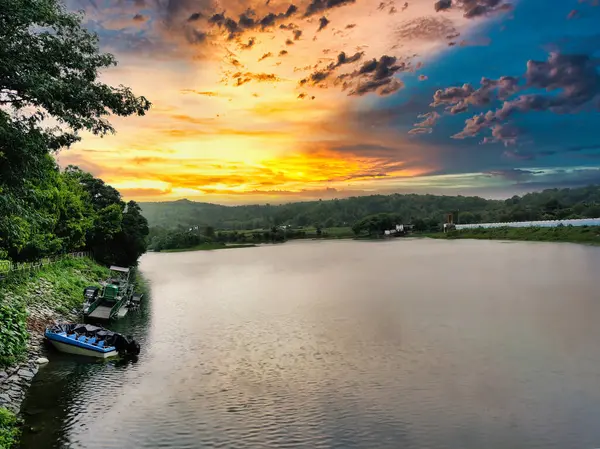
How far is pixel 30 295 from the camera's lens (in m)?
45.8

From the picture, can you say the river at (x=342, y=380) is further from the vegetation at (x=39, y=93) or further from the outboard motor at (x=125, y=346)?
the vegetation at (x=39, y=93)

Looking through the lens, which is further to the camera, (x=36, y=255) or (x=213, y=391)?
(x=36, y=255)

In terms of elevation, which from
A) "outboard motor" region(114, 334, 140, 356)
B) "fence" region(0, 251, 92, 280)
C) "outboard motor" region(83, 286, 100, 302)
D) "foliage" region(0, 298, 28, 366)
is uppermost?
"fence" region(0, 251, 92, 280)

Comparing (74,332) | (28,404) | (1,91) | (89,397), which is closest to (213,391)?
(89,397)

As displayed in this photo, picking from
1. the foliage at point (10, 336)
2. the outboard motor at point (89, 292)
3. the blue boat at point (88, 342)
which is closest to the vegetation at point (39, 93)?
the foliage at point (10, 336)

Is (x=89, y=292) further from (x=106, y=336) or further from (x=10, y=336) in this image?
(x=10, y=336)

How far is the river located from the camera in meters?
23.7

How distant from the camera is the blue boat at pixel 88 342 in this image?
118 feet

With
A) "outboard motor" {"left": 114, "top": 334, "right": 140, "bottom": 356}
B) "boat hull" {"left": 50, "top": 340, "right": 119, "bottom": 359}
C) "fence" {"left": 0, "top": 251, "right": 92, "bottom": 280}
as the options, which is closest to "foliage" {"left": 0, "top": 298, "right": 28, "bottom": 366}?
"boat hull" {"left": 50, "top": 340, "right": 119, "bottom": 359}

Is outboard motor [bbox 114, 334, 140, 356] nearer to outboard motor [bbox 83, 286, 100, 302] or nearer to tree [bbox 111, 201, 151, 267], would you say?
outboard motor [bbox 83, 286, 100, 302]

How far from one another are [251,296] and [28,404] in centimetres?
4558

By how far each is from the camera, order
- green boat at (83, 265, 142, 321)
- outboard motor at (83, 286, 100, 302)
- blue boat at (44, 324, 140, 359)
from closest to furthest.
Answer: blue boat at (44, 324, 140, 359)
green boat at (83, 265, 142, 321)
outboard motor at (83, 286, 100, 302)

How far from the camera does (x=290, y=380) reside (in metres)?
31.9

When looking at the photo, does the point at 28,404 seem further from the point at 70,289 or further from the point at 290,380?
the point at 70,289
